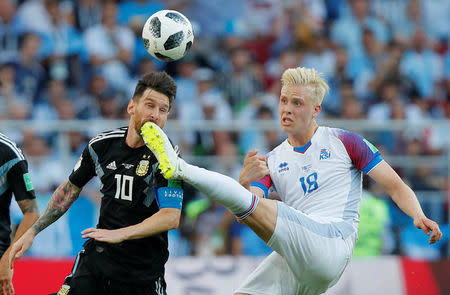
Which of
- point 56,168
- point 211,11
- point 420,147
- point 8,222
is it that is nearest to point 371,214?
point 420,147

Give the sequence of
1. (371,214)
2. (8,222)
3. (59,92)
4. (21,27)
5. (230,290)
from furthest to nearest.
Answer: (21,27)
(59,92)
(371,214)
(230,290)
(8,222)

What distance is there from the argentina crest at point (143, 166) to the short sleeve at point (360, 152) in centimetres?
161

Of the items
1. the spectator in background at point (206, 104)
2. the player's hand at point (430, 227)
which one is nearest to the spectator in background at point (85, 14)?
the spectator in background at point (206, 104)

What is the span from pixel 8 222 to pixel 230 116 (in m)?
6.34

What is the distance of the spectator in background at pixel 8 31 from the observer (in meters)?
12.7

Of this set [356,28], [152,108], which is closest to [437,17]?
[356,28]

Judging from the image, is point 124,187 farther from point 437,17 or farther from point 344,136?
point 437,17

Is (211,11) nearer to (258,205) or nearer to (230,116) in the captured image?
(230,116)

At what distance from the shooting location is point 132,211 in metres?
5.62

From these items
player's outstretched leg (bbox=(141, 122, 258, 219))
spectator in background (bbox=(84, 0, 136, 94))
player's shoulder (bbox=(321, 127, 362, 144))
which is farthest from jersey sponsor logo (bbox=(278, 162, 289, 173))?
spectator in background (bbox=(84, 0, 136, 94))

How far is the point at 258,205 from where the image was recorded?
5.47 meters

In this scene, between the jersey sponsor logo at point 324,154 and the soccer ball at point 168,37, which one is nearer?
the jersey sponsor logo at point 324,154

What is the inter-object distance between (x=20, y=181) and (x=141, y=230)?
1383 mm

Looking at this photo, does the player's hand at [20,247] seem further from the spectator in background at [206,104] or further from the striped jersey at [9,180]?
the spectator in background at [206,104]
